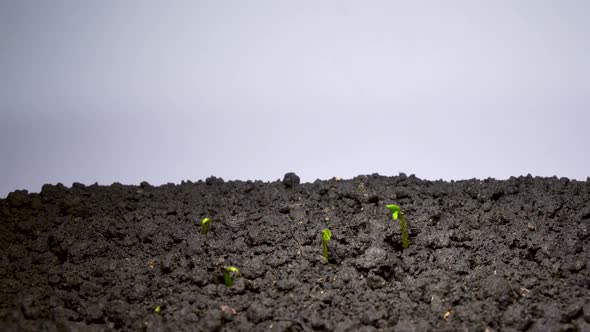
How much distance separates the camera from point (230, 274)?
6.15 feet

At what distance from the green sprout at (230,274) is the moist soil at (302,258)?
16 millimetres

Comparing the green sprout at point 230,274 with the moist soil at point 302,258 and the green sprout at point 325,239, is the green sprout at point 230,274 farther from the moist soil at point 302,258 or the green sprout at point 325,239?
the green sprout at point 325,239

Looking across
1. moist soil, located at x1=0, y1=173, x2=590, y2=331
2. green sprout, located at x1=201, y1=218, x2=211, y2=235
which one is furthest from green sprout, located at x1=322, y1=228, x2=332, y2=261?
green sprout, located at x1=201, y1=218, x2=211, y2=235

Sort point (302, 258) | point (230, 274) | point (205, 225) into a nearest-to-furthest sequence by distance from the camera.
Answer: point (230, 274)
point (302, 258)
point (205, 225)

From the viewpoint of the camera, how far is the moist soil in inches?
66.3

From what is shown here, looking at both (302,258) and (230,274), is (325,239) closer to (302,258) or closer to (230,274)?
(302,258)

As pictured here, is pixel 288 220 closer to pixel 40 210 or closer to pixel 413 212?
pixel 413 212

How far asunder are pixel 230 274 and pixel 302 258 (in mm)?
293

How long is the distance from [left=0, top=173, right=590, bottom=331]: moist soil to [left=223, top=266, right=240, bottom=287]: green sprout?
0.6 inches

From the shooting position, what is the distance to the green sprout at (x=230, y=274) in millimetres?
1849

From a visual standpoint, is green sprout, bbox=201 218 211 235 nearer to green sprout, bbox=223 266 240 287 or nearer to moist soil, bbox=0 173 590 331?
moist soil, bbox=0 173 590 331

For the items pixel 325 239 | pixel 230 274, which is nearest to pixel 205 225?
pixel 230 274

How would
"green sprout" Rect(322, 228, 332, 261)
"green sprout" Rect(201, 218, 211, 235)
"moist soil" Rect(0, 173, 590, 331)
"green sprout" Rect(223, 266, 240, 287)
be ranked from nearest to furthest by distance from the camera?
1. "moist soil" Rect(0, 173, 590, 331)
2. "green sprout" Rect(223, 266, 240, 287)
3. "green sprout" Rect(322, 228, 332, 261)
4. "green sprout" Rect(201, 218, 211, 235)

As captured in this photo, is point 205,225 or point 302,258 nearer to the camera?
point 302,258
